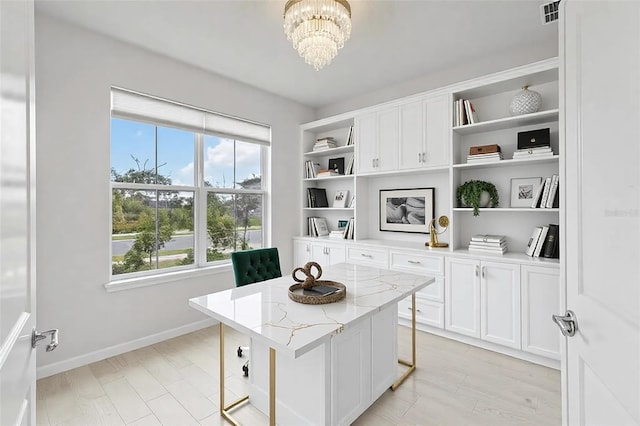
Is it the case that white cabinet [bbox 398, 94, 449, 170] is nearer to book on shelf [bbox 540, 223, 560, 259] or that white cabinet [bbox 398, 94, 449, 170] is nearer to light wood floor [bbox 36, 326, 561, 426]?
book on shelf [bbox 540, 223, 560, 259]

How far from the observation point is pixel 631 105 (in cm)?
71

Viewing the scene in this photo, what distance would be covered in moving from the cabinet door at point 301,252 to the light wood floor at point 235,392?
1615 mm

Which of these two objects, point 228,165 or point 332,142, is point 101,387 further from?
point 332,142

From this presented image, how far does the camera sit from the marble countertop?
51.1 inches

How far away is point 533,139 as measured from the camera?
2.62 metres

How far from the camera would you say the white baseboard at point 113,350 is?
2.34 metres

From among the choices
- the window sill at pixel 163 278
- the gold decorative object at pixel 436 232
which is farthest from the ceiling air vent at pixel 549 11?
the window sill at pixel 163 278

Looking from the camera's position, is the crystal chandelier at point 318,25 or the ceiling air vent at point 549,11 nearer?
the crystal chandelier at point 318,25

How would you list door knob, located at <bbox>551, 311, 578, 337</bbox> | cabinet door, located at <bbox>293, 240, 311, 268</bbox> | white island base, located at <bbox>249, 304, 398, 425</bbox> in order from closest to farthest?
door knob, located at <bbox>551, 311, 578, 337</bbox> < white island base, located at <bbox>249, 304, 398, 425</bbox> < cabinet door, located at <bbox>293, 240, 311, 268</bbox>

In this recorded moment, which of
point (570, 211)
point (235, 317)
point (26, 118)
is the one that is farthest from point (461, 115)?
point (26, 118)

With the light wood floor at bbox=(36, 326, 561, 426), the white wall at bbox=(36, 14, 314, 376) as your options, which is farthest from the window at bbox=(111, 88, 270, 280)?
the light wood floor at bbox=(36, 326, 561, 426)

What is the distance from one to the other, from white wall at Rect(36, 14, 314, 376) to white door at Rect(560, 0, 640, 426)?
2920 millimetres

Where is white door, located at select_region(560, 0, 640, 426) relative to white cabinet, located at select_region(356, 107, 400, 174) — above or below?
below

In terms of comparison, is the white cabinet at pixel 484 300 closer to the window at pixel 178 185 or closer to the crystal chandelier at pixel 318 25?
the crystal chandelier at pixel 318 25
